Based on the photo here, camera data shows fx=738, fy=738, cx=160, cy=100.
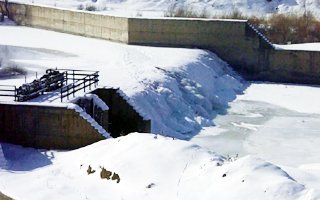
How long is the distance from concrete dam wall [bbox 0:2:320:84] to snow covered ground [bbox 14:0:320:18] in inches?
525

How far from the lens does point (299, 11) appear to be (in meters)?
48.2

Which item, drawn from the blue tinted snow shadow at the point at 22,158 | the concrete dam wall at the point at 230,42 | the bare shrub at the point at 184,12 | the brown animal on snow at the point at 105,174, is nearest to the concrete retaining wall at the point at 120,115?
the blue tinted snow shadow at the point at 22,158

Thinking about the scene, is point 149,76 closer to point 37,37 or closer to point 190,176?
point 37,37

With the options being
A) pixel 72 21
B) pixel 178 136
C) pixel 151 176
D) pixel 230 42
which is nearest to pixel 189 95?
pixel 178 136

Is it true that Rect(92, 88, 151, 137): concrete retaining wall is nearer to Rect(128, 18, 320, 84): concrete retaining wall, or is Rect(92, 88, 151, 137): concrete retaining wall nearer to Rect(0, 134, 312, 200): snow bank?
Rect(0, 134, 312, 200): snow bank

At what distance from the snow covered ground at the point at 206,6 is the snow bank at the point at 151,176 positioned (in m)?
32.8

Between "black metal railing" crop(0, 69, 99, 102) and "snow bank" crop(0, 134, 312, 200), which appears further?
"black metal railing" crop(0, 69, 99, 102)

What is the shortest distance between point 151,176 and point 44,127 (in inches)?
188

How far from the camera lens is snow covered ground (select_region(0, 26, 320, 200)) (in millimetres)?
12969

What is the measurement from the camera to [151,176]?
1366 cm

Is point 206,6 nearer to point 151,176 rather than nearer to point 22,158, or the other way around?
point 22,158

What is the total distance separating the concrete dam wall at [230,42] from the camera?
3322 cm

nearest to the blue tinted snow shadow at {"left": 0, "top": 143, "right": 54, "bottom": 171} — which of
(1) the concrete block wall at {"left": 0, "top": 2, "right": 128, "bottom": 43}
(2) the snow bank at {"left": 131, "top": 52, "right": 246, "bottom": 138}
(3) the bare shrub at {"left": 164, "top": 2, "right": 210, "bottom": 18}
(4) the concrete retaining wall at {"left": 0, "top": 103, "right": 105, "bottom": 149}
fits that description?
(4) the concrete retaining wall at {"left": 0, "top": 103, "right": 105, "bottom": 149}

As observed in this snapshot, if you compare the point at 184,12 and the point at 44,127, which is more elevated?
the point at 184,12
